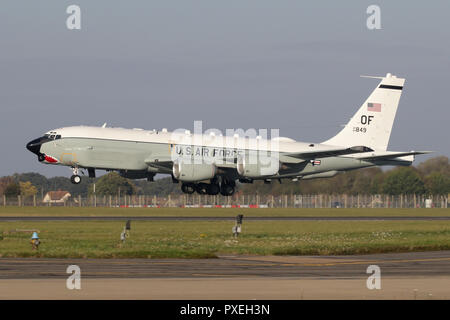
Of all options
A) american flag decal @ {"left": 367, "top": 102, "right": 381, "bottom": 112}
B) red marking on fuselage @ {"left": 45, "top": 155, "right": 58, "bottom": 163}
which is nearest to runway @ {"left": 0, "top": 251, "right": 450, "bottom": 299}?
red marking on fuselage @ {"left": 45, "top": 155, "right": 58, "bottom": 163}

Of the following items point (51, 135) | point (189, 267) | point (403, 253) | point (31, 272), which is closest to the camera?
point (31, 272)

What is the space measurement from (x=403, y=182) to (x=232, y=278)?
108 metres

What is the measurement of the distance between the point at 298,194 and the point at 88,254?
275 ft

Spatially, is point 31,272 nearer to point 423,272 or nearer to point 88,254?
point 88,254

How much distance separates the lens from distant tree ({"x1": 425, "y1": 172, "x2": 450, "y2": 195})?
14125 centimetres

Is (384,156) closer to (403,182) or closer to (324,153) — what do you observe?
(324,153)

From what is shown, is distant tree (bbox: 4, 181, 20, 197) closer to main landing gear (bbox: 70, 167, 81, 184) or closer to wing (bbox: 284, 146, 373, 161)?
main landing gear (bbox: 70, 167, 81, 184)

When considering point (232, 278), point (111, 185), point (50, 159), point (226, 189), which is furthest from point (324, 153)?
point (111, 185)

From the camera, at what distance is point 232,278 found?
31000 mm

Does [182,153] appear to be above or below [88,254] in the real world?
above
